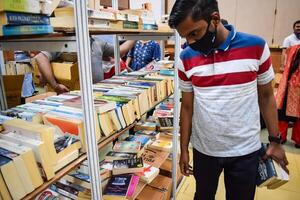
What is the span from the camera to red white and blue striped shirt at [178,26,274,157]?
43.8 inches

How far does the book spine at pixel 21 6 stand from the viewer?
28.2 inches

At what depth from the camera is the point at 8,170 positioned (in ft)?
2.58

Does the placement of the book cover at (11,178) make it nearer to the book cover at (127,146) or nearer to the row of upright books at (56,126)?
the row of upright books at (56,126)

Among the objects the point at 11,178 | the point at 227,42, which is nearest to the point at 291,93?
the point at 227,42

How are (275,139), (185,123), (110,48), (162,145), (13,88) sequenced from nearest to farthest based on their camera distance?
(275,139), (185,123), (13,88), (162,145), (110,48)

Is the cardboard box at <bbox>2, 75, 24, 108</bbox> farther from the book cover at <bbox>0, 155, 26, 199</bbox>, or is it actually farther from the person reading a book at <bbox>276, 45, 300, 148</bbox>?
the person reading a book at <bbox>276, 45, 300, 148</bbox>

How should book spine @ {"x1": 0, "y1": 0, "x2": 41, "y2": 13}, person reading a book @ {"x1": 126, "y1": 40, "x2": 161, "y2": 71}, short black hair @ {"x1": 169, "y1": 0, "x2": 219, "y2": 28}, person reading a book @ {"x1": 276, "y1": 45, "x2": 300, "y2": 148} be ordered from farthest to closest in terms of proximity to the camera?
1. person reading a book @ {"x1": 126, "y1": 40, "x2": 161, "y2": 71}
2. person reading a book @ {"x1": 276, "y1": 45, "x2": 300, "y2": 148}
3. short black hair @ {"x1": 169, "y1": 0, "x2": 219, "y2": 28}
4. book spine @ {"x1": 0, "y1": 0, "x2": 41, "y2": 13}

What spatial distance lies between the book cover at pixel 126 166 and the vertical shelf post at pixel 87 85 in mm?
494

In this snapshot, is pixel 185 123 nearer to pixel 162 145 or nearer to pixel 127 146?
Result: pixel 127 146

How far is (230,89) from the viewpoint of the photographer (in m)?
1.12

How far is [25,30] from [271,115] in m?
1.15

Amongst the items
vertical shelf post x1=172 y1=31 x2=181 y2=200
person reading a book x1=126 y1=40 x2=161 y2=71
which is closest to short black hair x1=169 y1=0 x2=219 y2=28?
vertical shelf post x1=172 y1=31 x2=181 y2=200

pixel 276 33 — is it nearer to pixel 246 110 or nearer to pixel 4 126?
pixel 246 110

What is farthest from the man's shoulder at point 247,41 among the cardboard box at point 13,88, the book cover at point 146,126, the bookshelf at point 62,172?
the cardboard box at point 13,88
